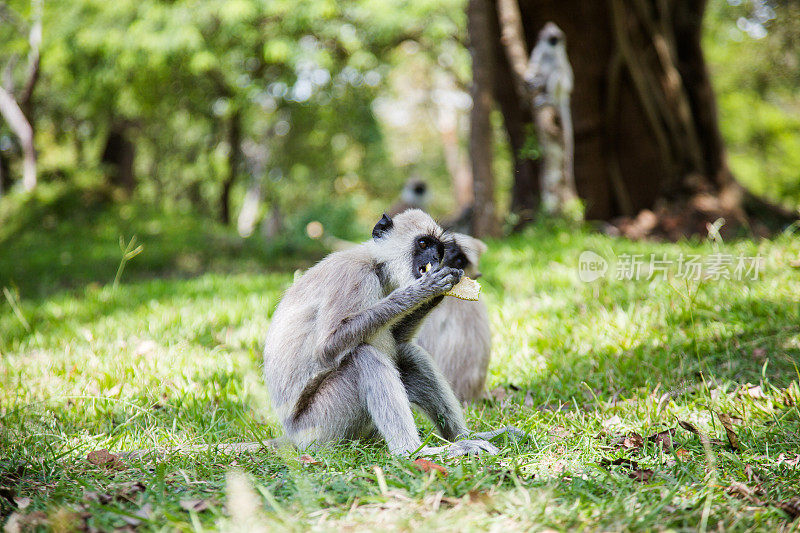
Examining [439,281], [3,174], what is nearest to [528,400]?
[439,281]

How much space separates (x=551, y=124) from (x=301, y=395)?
5.86 m

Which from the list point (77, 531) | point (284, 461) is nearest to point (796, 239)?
point (284, 461)

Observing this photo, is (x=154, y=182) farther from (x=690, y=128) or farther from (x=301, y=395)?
(x=301, y=395)

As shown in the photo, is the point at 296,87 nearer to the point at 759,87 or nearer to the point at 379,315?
the point at 759,87

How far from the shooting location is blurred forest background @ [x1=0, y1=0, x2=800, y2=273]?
966 cm

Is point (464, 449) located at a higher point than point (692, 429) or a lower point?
higher

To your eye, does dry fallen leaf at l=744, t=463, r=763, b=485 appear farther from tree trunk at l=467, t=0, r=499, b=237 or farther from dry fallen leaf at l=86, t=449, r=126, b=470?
tree trunk at l=467, t=0, r=499, b=237

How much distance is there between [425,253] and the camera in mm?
3268

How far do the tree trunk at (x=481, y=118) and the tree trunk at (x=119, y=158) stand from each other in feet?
34.2

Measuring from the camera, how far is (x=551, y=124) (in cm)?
794

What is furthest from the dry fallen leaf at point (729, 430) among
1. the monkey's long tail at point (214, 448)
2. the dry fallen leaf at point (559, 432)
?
the monkey's long tail at point (214, 448)

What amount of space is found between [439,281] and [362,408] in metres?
0.69

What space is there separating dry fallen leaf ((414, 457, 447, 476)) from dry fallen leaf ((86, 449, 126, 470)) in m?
1.33

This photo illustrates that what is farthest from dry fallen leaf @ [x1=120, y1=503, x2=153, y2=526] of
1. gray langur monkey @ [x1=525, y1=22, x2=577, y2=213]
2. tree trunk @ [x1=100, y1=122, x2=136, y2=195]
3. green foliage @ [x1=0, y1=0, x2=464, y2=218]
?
tree trunk @ [x1=100, y1=122, x2=136, y2=195]
